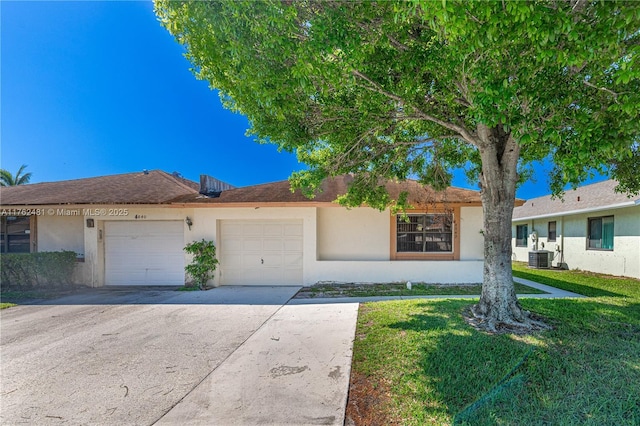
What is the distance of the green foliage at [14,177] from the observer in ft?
66.0

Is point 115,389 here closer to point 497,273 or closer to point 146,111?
point 497,273

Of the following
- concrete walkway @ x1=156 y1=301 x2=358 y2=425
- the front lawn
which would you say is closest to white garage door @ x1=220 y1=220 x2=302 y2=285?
concrete walkway @ x1=156 y1=301 x2=358 y2=425

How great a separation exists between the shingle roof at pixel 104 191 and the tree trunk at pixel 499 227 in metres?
9.66

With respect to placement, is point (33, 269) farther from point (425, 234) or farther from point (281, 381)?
point (425, 234)

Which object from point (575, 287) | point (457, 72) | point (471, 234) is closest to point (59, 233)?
point (457, 72)

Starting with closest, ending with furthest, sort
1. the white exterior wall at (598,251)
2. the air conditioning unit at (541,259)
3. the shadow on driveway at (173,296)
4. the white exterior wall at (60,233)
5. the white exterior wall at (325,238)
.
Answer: the shadow on driveway at (173,296) < the white exterior wall at (325,238) < the white exterior wall at (60,233) < the white exterior wall at (598,251) < the air conditioning unit at (541,259)

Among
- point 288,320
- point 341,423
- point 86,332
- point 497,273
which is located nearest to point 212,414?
point 341,423

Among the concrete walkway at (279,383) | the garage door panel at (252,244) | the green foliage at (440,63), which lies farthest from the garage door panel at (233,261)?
the green foliage at (440,63)

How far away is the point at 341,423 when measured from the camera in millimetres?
2842

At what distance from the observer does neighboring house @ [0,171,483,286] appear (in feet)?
32.5

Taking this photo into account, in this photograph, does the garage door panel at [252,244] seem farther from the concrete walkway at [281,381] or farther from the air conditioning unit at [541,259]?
the air conditioning unit at [541,259]

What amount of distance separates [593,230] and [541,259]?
2.50 meters

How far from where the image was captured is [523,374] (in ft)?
11.6

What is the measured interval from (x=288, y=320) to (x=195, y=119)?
36.4 ft
